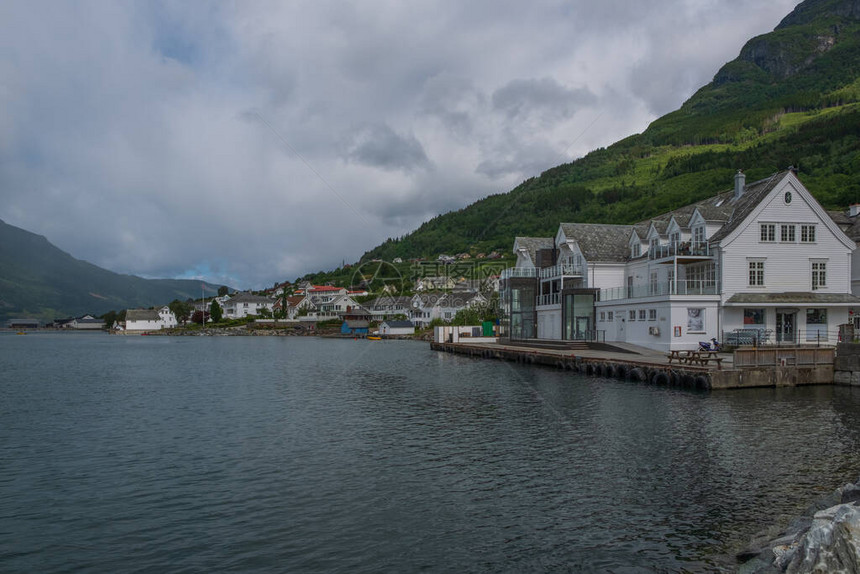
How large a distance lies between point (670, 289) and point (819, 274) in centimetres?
1253

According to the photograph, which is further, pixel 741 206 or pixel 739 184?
pixel 739 184

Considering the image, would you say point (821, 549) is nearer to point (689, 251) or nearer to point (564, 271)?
point (689, 251)

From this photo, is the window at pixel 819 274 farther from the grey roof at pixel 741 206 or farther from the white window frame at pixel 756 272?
the grey roof at pixel 741 206

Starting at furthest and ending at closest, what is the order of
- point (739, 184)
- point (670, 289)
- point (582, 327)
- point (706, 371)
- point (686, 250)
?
point (582, 327) < point (739, 184) < point (686, 250) < point (670, 289) < point (706, 371)

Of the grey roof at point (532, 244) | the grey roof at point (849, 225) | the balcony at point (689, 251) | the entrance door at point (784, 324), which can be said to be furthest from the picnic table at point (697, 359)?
the grey roof at point (532, 244)

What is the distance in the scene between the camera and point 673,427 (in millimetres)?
24625

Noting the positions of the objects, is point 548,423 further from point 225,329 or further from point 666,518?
point 225,329

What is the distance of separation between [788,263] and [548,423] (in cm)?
3292

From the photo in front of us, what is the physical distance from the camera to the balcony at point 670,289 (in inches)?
1855

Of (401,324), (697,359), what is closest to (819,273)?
(697,359)

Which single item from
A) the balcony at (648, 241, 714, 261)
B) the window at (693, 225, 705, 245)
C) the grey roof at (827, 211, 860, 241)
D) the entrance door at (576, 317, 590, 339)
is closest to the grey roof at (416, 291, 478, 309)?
the entrance door at (576, 317, 590, 339)

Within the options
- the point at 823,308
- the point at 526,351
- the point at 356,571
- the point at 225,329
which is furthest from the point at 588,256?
the point at 225,329

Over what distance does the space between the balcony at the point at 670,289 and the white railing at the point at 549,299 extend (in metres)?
8.77

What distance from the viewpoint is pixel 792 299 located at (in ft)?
151
